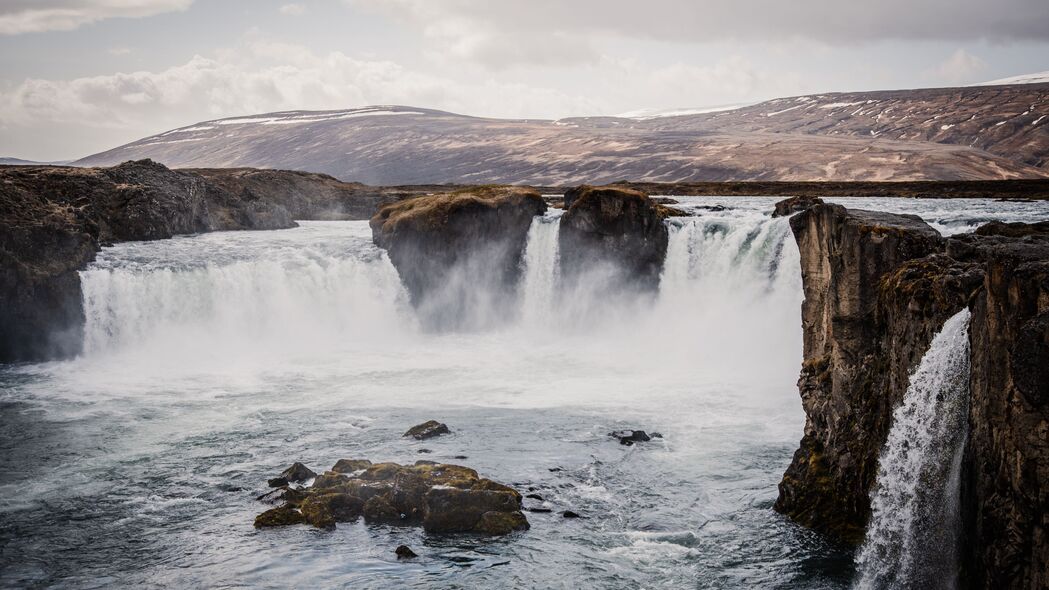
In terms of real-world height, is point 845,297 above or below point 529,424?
above

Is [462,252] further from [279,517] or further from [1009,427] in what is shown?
[1009,427]

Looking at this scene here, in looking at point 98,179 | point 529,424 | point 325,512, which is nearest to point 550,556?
point 325,512

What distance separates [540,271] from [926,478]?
32.4m

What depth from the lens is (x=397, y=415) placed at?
87.9ft

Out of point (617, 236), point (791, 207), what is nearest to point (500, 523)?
point (617, 236)

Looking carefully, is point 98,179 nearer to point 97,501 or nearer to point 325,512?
point 97,501

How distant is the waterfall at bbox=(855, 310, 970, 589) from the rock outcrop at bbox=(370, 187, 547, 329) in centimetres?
3159

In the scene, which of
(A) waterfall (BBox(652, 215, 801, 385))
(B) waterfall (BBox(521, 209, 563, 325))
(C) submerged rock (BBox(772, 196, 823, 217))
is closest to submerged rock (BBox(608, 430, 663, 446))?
(A) waterfall (BBox(652, 215, 801, 385))

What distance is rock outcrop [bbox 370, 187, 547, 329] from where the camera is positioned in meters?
44.5

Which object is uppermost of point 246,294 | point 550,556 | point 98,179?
point 98,179

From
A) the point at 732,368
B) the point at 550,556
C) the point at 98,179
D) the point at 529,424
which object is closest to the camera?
the point at 550,556

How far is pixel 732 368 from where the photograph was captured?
33844 mm

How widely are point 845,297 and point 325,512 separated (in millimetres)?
11783

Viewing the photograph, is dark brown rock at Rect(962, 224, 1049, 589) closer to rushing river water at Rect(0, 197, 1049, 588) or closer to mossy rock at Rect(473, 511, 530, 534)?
rushing river water at Rect(0, 197, 1049, 588)
